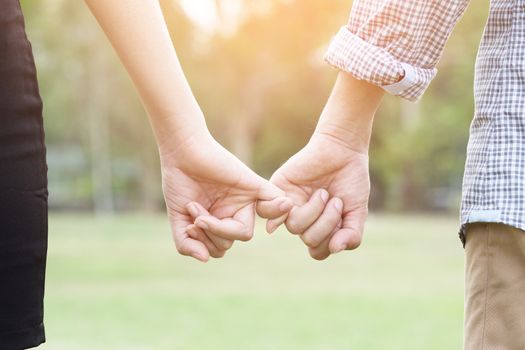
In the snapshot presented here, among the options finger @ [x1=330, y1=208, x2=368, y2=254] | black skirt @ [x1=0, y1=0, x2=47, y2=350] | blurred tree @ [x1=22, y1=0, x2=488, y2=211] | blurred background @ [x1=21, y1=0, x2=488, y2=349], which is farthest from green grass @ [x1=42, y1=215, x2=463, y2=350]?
blurred tree @ [x1=22, y1=0, x2=488, y2=211]

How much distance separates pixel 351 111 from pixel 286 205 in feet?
0.79

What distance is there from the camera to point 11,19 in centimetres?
Answer: 132

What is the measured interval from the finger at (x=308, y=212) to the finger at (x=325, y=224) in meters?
0.01

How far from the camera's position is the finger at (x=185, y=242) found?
1851mm

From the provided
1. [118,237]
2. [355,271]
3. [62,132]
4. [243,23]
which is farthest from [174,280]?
[62,132]

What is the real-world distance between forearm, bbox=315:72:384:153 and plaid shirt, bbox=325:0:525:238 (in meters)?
0.05

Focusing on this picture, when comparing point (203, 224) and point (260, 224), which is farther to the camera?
point (260, 224)

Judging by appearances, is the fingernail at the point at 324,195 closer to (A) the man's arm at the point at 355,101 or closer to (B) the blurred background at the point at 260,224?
(A) the man's arm at the point at 355,101

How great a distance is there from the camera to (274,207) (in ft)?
6.10

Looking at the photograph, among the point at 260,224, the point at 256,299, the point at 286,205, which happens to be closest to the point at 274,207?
the point at 286,205

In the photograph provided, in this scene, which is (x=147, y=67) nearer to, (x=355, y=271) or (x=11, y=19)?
(x=11, y=19)

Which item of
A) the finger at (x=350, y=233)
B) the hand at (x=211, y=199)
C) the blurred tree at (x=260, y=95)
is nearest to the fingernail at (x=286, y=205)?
the hand at (x=211, y=199)

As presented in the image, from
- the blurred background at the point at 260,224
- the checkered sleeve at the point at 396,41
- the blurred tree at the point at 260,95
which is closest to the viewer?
the checkered sleeve at the point at 396,41

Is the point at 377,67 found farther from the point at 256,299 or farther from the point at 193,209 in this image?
the point at 256,299
